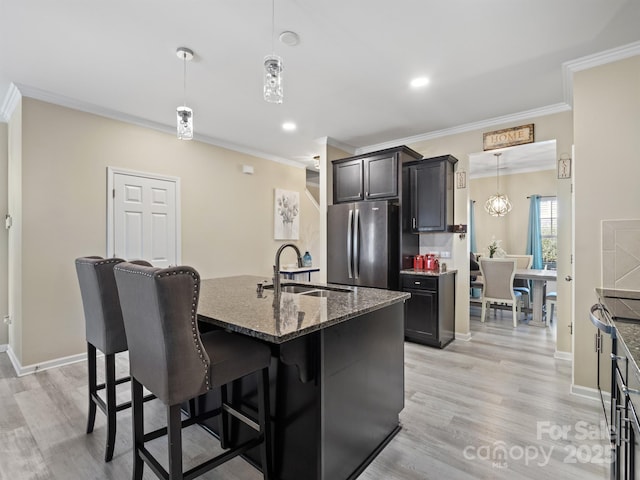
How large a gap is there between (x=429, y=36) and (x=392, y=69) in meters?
0.47

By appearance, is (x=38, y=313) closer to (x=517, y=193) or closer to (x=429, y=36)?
(x=429, y=36)

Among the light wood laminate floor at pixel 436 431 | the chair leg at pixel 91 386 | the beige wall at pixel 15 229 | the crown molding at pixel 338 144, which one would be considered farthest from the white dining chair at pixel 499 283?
the beige wall at pixel 15 229

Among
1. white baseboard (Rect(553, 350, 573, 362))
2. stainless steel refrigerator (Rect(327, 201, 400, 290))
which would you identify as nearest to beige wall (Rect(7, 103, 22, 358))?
stainless steel refrigerator (Rect(327, 201, 400, 290))

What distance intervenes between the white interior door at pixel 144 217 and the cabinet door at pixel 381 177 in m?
2.48

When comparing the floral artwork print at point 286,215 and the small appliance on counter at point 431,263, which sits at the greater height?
the floral artwork print at point 286,215

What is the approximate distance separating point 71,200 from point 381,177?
3449mm

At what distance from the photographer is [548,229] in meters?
6.83

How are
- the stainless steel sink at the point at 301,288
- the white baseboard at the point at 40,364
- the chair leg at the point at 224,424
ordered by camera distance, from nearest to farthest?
the chair leg at the point at 224,424
the stainless steel sink at the point at 301,288
the white baseboard at the point at 40,364

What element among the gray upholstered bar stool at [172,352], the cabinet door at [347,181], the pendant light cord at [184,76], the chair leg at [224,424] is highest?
the pendant light cord at [184,76]

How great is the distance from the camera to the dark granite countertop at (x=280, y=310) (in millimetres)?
1313

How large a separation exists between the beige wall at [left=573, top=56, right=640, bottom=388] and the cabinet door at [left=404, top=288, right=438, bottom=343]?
1346 mm

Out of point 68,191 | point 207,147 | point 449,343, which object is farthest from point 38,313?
point 449,343

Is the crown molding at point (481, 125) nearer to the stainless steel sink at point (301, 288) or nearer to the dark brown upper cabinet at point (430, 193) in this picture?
the dark brown upper cabinet at point (430, 193)

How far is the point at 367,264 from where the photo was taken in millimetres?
4074
